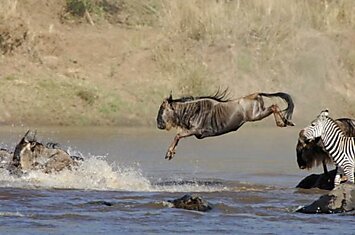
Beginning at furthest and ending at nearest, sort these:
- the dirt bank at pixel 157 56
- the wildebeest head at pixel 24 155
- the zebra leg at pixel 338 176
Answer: the dirt bank at pixel 157 56 → the wildebeest head at pixel 24 155 → the zebra leg at pixel 338 176

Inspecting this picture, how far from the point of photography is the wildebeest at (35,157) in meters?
19.0

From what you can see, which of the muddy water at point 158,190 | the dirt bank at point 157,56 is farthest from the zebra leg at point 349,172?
the dirt bank at point 157,56

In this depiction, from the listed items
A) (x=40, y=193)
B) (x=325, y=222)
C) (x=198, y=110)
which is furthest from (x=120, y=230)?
(x=198, y=110)

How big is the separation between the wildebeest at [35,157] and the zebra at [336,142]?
387 cm

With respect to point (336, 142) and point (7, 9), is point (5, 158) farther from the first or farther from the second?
point (7, 9)

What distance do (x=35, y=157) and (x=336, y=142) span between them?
178 inches

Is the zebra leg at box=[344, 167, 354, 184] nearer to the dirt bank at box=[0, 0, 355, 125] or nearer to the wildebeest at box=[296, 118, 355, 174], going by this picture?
the wildebeest at box=[296, 118, 355, 174]

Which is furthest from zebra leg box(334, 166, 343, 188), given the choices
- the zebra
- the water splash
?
the water splash

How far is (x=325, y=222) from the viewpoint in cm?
1481

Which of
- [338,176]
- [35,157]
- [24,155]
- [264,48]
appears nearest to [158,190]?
[35,157]

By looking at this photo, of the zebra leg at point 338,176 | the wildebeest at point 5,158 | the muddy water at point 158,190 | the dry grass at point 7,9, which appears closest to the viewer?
the muddy water at point 158,190

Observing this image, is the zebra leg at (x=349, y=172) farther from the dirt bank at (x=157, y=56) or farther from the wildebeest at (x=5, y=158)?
the dirt bank at (x=157, y=56)

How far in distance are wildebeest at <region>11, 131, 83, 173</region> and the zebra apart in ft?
12.7

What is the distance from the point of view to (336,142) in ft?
59.8
